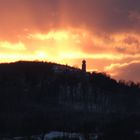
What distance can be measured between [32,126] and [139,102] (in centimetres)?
6133

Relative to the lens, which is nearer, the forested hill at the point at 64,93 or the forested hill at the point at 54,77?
the forested hill at the point at 64,93

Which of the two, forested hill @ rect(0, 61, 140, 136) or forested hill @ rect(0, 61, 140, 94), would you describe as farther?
forested hill @ rect(0, 61, 140, 94)

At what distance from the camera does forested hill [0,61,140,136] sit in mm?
164250

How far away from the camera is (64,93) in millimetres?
182500

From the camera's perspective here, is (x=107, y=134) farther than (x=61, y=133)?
No

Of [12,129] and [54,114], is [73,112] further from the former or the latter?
[12,129]

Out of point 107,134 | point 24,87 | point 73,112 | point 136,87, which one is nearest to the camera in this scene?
point 107,134

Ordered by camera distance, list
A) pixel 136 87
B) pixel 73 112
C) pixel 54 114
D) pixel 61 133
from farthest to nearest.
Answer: pixel 136 87 < pixel 73 112 < pixel 54 114 < pixel 61 133

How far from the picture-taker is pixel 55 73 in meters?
190

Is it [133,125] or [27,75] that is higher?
[27,75]

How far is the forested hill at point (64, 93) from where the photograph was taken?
16425 cm

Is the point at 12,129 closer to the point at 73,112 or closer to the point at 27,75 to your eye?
the point at 73,112

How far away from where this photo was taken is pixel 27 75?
625ft

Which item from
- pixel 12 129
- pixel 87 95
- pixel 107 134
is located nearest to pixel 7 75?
pixel 87 95
